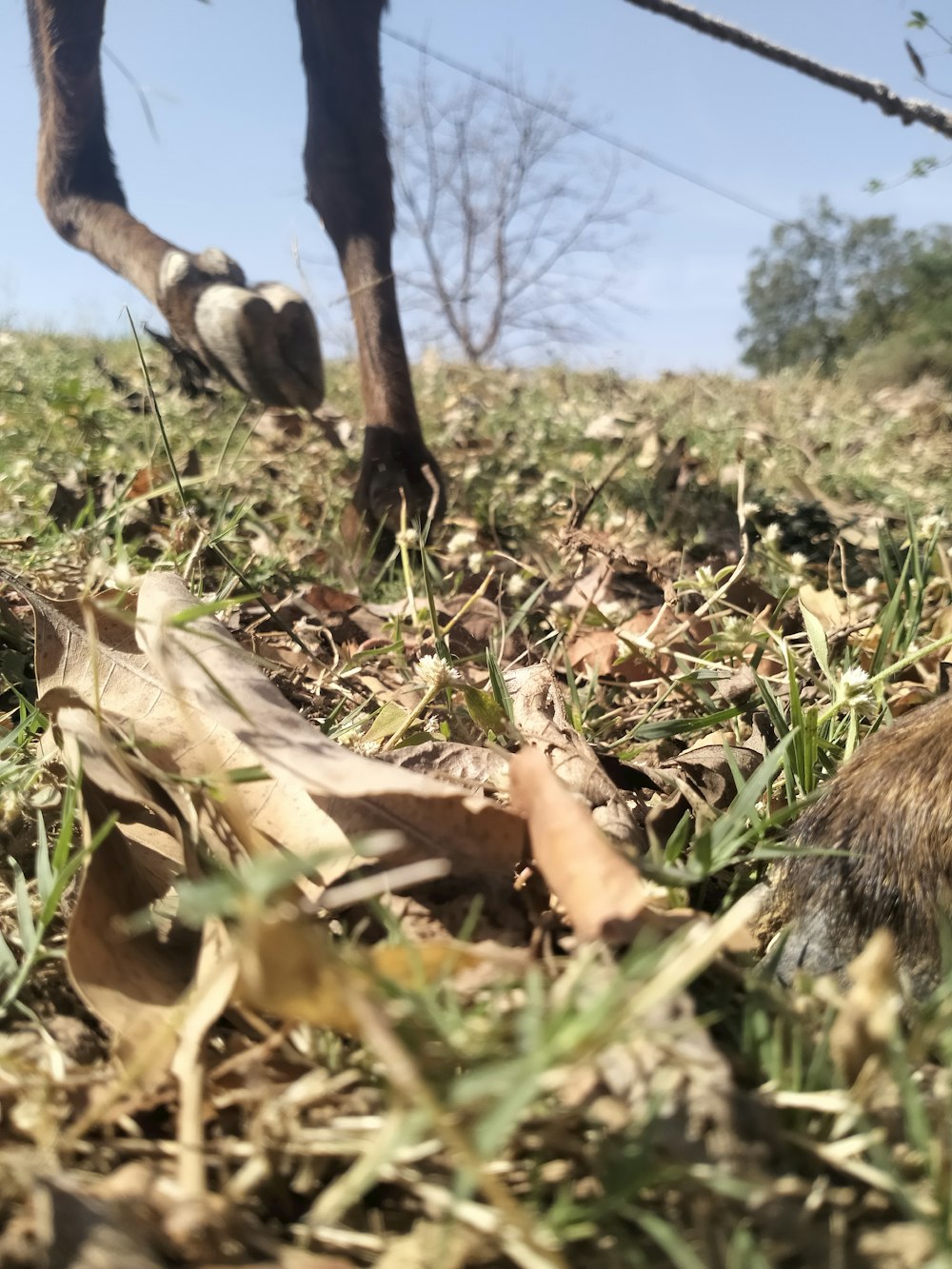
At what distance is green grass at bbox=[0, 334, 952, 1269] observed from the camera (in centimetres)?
58

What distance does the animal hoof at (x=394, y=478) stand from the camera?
9.09 ft

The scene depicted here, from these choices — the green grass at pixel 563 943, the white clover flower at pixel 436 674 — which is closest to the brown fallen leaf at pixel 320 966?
the green grass at pixel 563 943

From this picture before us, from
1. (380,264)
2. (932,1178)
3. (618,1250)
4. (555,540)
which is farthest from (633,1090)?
(380,264)

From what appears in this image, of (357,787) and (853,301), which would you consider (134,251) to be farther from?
(853,301)

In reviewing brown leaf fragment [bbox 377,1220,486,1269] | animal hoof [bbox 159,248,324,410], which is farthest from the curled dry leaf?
animal hoof [bbox 159,248,324,410]

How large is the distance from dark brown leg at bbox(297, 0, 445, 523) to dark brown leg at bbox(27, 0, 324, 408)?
0.22m

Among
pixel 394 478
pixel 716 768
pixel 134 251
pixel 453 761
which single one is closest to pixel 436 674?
pixel 453 761

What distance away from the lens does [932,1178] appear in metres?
0.59

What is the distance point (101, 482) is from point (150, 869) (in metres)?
1.89

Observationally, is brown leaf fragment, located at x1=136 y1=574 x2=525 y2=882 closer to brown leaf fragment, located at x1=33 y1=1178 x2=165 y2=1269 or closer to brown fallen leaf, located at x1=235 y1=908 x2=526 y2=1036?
brown fallen leaf, located at x1=235 y1=908 x2=526 y2=1036

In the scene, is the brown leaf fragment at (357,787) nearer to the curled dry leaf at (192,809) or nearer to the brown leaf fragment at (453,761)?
the curled dry leaf at (192,809)

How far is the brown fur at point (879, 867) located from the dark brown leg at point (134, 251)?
7.85 ft

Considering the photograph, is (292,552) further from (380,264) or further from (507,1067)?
(507,1067)

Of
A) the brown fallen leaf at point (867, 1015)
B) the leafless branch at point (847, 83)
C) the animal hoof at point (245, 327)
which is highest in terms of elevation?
the leafless branch at point (847, 83)
